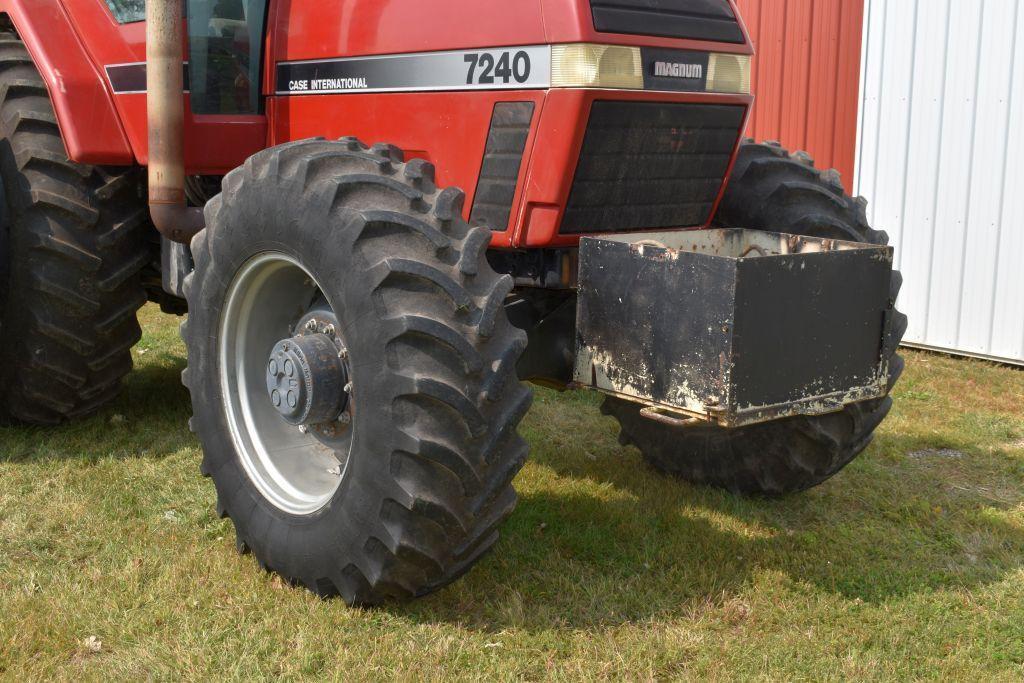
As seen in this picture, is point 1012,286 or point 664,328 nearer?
point 664,328

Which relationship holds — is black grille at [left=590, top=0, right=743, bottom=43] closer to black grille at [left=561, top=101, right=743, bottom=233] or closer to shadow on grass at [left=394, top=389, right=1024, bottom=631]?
black grille at [left=561, top=101, right=743, bottom=233]

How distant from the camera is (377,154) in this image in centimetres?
348

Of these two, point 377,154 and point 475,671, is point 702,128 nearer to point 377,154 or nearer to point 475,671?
point 377,154

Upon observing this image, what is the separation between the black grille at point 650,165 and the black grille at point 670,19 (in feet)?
0.73

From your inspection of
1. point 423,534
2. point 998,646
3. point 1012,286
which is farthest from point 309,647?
point 1012,286

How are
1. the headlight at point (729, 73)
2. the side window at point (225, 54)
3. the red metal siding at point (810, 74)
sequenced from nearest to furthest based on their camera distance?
the headlight at point (729, 73), the side window at point (225, 54), the red metal siding at point (810, 74)

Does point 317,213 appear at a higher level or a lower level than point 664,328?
higher

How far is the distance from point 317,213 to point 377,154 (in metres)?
0.30

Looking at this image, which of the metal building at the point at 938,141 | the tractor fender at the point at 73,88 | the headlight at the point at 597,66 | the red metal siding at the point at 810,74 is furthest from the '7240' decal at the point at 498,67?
the red metal siding at the point at 810,74

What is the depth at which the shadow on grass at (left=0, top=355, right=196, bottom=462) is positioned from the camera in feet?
16.2

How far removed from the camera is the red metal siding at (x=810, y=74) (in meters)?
7.99

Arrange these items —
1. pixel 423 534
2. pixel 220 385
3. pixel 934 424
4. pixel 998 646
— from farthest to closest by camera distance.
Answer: pixel 934 424 < pixel 220 385 < pixel 998 646 < pixel 423 534

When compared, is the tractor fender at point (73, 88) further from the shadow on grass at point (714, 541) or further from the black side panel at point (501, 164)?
the shadow on grass at point (714, 541)

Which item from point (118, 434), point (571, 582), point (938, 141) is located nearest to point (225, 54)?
point (118, 434)
